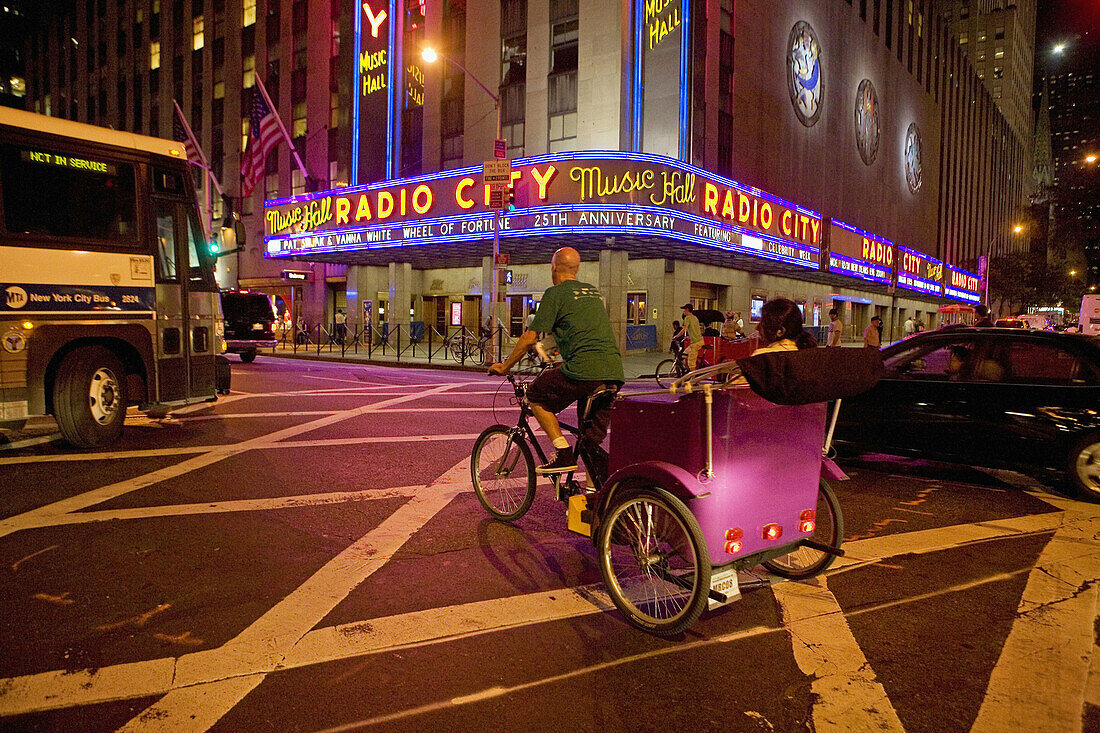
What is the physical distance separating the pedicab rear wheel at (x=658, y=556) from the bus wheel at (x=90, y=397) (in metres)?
6.63

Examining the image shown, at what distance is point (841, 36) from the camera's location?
132ft

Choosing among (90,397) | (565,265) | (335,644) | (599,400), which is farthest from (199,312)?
(335,644)

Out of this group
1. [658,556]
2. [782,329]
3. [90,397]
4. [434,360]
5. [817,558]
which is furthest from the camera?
[434,360]

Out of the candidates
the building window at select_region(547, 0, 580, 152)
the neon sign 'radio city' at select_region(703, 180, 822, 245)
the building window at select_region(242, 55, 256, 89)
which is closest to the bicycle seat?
the neon sign 'radio city' at select_region(703, 180, 822, 245)

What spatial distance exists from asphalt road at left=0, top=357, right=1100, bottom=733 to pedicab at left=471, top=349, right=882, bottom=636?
31 centimetres

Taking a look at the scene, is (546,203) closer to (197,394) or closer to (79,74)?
(197,394)

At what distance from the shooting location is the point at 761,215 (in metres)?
26.2

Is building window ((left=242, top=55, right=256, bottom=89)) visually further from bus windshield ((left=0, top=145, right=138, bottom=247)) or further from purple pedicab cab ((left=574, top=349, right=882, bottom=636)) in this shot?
purple pedicab cab ((left=574, top=349, right=882, bottom=636))

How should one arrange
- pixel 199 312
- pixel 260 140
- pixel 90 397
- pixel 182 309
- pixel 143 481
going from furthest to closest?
pixel 260 140, pixel 199 312, pixel 182 309, pixel 90 397, pixel 143 481

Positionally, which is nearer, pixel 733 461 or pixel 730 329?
pixel 733 461

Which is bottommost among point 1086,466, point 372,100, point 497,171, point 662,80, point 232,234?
point 1086,466

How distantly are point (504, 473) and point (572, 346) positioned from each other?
1.37 meters

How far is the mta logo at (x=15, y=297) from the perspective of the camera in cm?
687

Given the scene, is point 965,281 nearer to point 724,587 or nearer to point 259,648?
point 724,587
